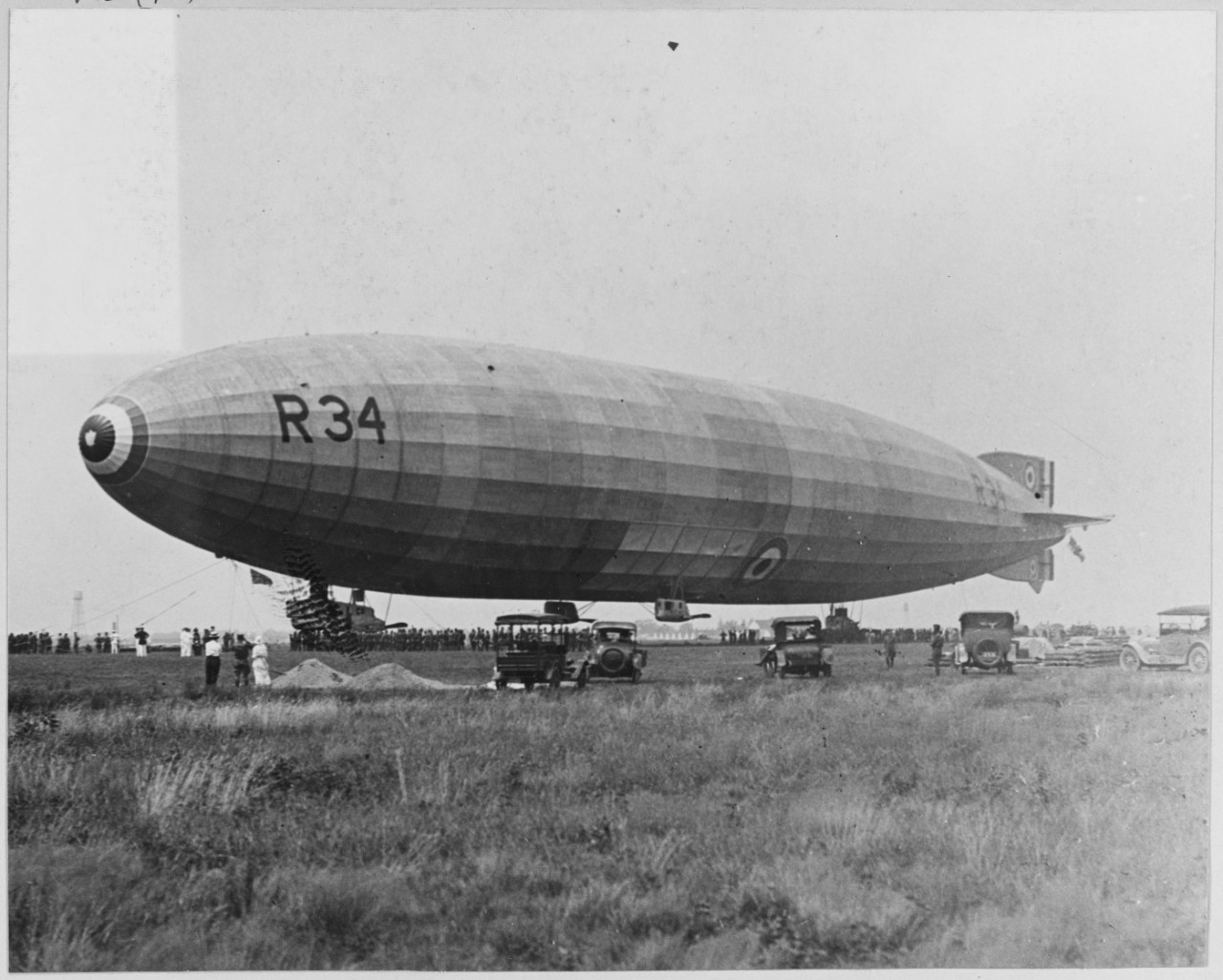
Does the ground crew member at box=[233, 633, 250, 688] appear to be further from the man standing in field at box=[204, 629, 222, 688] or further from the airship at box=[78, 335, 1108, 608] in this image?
the airship at box=[78, 335, 1108, 608]

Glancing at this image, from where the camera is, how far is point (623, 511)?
19844mm

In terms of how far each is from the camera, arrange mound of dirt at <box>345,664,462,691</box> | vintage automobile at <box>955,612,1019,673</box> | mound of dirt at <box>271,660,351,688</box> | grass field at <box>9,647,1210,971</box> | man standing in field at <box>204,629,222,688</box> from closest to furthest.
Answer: grass field at <box>9,647,1210,971</box> < mound of dirt at <box>345,664,462,691</box> < man standing in field at <box>204,629,222,688</box> < mound of dirt at <box>271,660,351,688</box> < vintage automobile at <box>955,612,1019,673</box>

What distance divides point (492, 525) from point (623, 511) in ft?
8.53

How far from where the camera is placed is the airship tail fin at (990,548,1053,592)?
1240 inches

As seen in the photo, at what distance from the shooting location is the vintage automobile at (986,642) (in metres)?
25.4

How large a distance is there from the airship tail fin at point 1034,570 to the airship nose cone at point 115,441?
23.5 metres

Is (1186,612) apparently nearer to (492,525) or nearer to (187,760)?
(492,525)

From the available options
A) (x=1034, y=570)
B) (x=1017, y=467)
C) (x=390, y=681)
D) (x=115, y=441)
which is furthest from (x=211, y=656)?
(x=1034, y=570)

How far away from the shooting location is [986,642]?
83.5ft

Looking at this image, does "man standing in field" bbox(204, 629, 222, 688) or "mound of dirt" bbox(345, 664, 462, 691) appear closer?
"mound of dirt" bbox(345, 664, 462, 691)

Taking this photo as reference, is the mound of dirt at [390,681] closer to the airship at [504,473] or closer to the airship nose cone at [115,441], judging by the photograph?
the airship at [504,473]

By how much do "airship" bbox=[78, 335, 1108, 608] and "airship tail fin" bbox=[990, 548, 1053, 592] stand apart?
693cm

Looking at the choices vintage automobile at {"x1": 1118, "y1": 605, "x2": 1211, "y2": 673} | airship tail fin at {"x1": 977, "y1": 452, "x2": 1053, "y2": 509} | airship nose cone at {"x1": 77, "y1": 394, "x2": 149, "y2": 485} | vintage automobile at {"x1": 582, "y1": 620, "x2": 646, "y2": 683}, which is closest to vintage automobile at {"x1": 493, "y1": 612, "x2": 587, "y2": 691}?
vintage automobile at {"x1": 582, "y1": 620, "x2": 646, "y2": 683}

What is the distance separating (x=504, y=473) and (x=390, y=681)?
5.47 metres
